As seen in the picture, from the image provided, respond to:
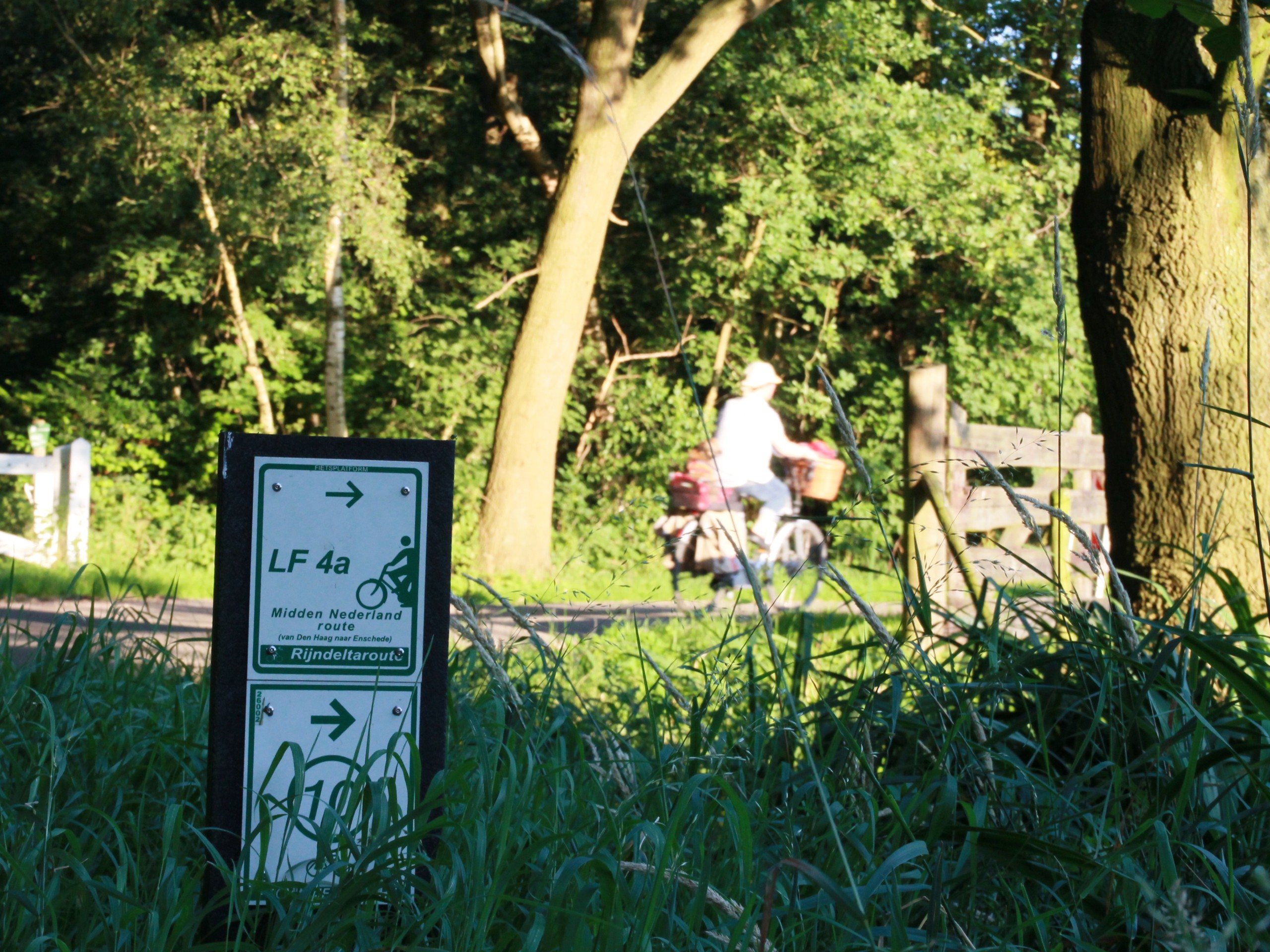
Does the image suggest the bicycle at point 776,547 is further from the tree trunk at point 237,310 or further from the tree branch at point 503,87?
the tree trunk at point 237,310

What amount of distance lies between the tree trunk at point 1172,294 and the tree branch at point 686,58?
7.91m

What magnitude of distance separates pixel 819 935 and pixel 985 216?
14717mm

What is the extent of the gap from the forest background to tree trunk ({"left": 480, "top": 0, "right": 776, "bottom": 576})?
1554mm

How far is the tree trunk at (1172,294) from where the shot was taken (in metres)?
3.48

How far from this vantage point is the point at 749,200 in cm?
1532

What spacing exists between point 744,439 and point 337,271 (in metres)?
7.20

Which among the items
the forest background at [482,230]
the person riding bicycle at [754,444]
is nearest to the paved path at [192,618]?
the person riding bicycle at [754,444]

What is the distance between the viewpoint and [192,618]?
611 centimetres

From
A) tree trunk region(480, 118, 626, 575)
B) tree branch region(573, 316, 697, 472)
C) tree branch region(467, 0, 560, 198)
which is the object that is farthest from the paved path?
tree branch region(573, 316, 697, 472)

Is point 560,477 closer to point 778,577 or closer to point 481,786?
point 778,577

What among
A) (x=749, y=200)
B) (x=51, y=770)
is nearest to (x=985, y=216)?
(x=749, y=200)

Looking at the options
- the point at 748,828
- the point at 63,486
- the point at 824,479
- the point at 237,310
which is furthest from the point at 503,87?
the point at 748,828

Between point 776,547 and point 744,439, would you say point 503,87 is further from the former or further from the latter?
point 744,439

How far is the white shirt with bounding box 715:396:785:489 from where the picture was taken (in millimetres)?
9297
